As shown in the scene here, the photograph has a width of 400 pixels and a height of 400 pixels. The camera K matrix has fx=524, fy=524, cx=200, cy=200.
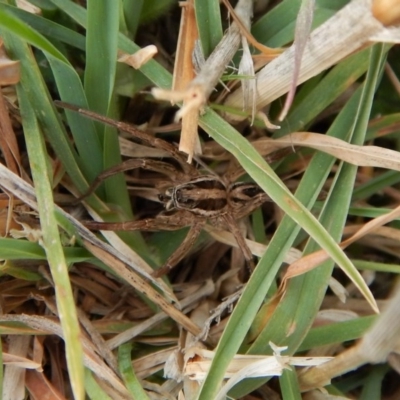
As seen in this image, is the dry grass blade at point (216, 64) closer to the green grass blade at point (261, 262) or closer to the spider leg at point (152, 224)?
the green grass blade at point (261, 262)

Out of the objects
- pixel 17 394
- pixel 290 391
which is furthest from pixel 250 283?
pixel 17 394

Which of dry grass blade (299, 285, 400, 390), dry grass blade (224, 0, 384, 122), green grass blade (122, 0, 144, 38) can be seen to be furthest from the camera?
green grass blade (122, 0, 144, 38)

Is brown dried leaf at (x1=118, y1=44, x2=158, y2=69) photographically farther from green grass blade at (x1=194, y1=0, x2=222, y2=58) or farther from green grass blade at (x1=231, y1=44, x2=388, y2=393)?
green grass blade at (x1=231, y1=44, x2=388, y2=393)

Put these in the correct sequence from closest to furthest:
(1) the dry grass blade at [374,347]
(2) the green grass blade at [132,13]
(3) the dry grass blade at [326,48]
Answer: (1) the dry grass blade at [374,347]
(3) the dry grass blade at [326,48]
(2) the green grass blade at [132,13]

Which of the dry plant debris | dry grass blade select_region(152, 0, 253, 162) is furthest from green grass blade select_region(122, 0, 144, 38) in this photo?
dry grass blade select_region(152, 0, 253, 162)

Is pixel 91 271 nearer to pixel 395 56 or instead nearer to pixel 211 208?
pixel 211 208

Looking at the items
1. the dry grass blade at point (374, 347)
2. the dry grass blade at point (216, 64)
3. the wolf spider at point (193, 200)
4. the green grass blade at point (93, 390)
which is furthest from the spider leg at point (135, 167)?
the dry grass blade at point (374, 347)
